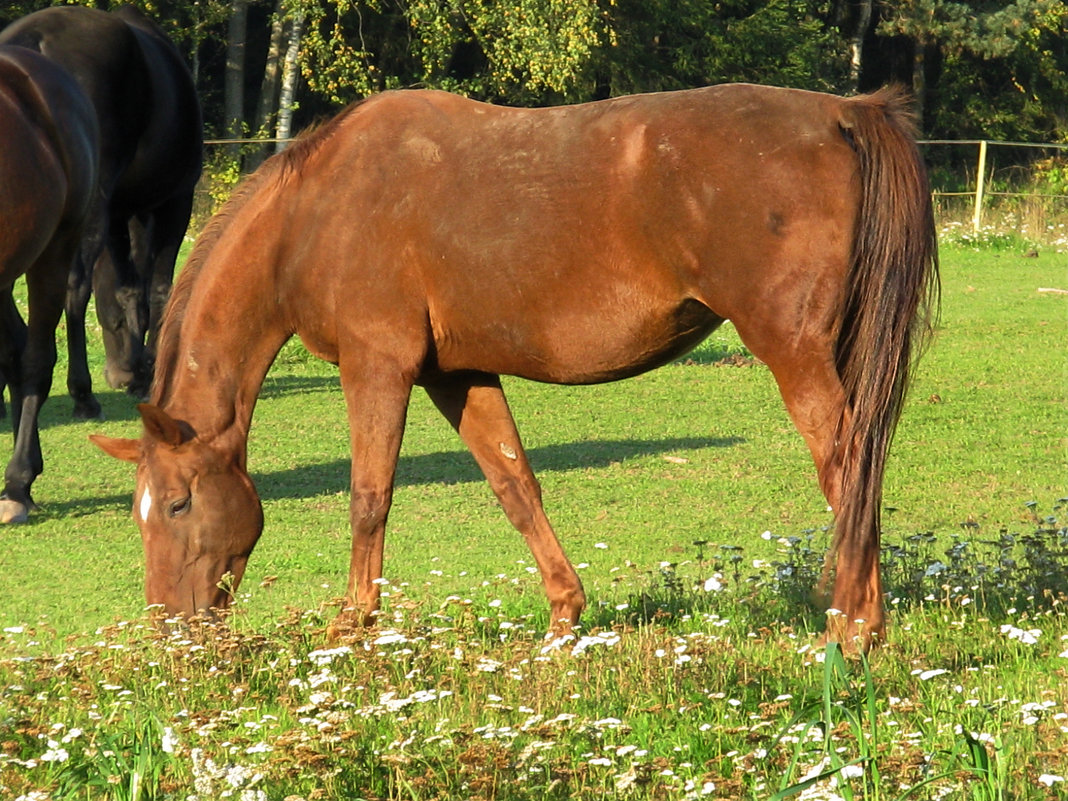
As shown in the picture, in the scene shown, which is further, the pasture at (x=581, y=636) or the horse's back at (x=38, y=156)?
the horse's back at (x=38, y=156)

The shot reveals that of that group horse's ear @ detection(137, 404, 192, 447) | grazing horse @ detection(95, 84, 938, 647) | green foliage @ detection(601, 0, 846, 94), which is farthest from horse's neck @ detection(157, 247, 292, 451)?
green foliage @ detection(601, 0, 846, 94)

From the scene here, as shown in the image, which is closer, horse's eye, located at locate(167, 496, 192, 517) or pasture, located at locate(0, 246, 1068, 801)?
pasture, located at locate(0, 246, 1068, 801)

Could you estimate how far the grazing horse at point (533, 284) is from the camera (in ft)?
15.3

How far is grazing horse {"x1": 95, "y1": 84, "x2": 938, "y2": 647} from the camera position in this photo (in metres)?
4.66

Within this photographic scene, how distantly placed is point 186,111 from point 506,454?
7041 millimetres

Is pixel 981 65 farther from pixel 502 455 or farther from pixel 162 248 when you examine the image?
pixel 502 455

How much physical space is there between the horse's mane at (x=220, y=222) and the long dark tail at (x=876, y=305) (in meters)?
1.98

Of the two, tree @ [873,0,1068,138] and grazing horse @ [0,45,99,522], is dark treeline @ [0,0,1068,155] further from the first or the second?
grazing horse @ [0,45,99,522]

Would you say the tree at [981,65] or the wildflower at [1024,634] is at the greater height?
the tree at [981,65]

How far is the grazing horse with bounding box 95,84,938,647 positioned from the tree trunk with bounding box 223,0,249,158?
3058cm

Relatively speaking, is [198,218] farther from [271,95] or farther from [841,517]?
[841,517]

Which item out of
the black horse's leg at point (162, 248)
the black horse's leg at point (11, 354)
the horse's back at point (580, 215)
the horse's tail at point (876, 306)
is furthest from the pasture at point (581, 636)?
the black horse's leg at point (162, 248)

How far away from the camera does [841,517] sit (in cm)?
466

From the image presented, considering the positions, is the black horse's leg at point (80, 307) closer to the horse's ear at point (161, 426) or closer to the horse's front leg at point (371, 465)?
the horse's ear at point (161, 426)
